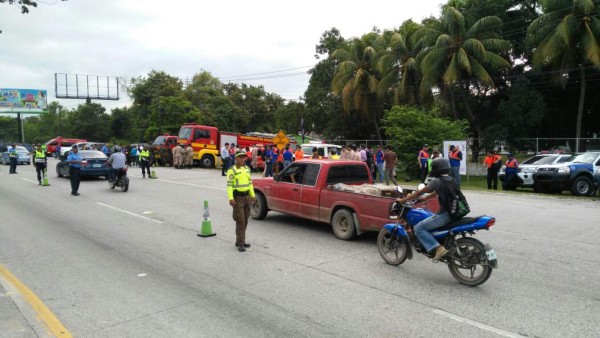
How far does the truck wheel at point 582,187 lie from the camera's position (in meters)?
15.8

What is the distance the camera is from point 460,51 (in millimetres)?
31688

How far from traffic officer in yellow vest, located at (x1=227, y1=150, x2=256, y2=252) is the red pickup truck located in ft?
5.37

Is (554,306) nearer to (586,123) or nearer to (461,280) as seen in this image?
(461,280)

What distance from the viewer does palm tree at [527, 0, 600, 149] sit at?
90.2 ft

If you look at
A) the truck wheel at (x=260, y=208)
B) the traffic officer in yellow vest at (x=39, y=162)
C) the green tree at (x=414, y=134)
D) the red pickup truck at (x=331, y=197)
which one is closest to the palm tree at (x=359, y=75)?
the green tree at (x=414, y=134)

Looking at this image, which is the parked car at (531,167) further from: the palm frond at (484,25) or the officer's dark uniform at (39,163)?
the officer's dark uniform at (39,163)

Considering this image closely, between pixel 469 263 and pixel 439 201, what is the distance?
0.86m

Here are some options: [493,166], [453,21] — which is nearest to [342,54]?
[453,21]

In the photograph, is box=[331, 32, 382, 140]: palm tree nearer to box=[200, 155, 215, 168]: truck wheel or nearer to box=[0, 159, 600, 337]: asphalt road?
box=[200, 155, 215, 168]: truck wheel

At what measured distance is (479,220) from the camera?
5.66m

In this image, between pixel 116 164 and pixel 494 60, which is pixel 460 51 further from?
pixel 116 164

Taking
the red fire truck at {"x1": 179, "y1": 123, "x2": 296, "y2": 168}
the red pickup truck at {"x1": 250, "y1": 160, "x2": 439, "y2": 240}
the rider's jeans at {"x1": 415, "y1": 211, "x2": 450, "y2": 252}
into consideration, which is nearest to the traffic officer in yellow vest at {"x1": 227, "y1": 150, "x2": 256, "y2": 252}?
the red pickup truck at {"x1": 250, "y1": 160, "x2": 439, "y2": 240}

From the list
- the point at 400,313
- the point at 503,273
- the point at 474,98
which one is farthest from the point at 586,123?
the point at 400,313

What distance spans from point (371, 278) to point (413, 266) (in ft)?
3.03
